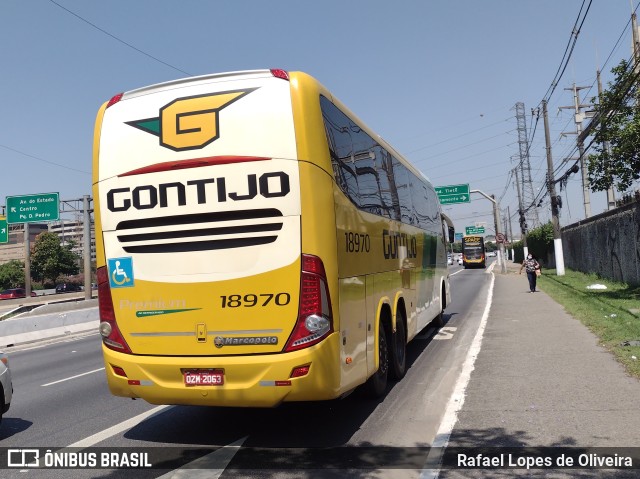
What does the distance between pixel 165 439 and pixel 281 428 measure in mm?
1259

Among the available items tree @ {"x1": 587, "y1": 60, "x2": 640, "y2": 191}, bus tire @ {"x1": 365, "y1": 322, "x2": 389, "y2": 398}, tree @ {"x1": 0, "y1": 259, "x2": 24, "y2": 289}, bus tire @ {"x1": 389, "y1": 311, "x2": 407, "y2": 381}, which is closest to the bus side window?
bus tire @ {"x1": 365, "y1": 322, "x2": 389, "y2": 398}

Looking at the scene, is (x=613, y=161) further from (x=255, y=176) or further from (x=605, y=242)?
(x=255, y=176)

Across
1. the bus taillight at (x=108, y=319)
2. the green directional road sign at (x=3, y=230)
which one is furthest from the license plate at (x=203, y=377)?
the green directional road sign at (x=3, y=230)

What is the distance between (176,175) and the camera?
558 centimetres

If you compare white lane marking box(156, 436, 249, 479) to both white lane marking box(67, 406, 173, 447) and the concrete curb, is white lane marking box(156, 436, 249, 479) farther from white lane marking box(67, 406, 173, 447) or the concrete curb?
the concrete curb

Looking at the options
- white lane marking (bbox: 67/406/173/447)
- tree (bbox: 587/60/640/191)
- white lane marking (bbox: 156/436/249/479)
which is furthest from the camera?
tree (bbox: 587/60/640/191)

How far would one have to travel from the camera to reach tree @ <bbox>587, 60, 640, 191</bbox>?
1658cm

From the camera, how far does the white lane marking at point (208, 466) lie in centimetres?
494

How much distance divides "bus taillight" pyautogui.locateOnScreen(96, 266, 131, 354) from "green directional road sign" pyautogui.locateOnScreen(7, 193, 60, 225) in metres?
29.7

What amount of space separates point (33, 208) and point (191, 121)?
31283mm

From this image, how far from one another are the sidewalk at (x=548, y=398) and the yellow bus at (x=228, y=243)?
1599 mm

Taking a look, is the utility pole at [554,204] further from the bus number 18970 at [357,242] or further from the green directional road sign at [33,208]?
the bus number 18970 at [357,242]

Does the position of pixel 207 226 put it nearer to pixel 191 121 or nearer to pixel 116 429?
pixel 191 121

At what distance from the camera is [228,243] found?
17.9 ft
